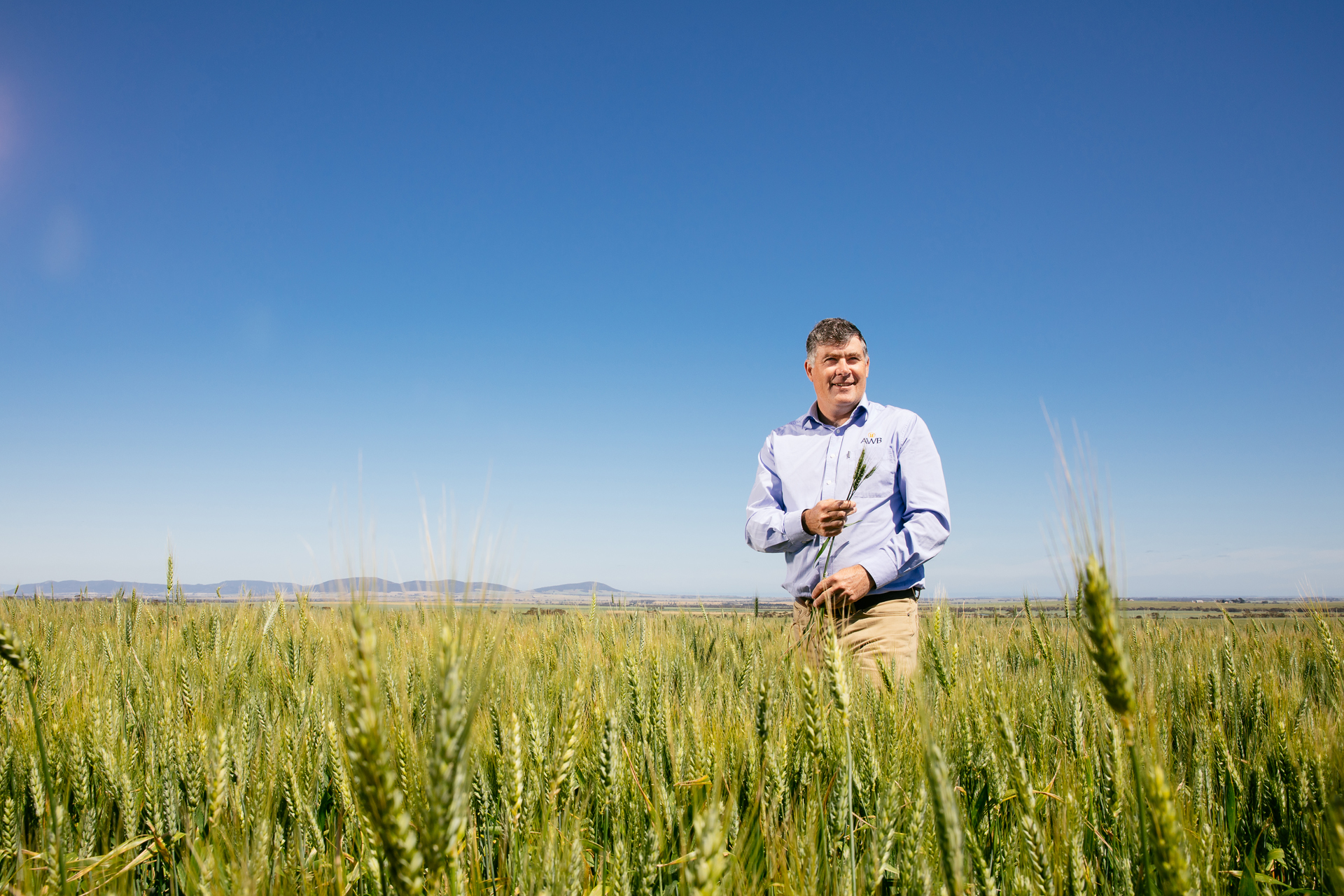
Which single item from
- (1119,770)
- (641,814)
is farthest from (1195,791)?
(641,814)

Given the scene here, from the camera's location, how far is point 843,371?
4.17 metres

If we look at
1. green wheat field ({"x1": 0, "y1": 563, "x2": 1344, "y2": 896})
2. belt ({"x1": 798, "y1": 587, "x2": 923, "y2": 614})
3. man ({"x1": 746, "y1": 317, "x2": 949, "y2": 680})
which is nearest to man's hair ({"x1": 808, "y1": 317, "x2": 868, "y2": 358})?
man ({"x1": 746, "y1": 317, "x2": 949, "y2": 680})

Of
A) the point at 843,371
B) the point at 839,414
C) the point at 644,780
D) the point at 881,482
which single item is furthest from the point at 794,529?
→ the point at 644,780

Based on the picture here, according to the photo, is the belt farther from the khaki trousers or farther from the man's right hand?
the man's right hand

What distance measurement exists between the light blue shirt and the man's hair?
457mm

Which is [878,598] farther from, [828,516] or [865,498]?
[828,516]

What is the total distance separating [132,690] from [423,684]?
4.77 feet

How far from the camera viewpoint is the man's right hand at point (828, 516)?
2.78 m

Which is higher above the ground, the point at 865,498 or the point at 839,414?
the point at 839,414

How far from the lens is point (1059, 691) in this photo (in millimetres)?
2863

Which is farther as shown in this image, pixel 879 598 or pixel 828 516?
pixel 879 598

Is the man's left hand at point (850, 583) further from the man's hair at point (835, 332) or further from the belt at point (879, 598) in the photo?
the man's hair at point (835, 332)

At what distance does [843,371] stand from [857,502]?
2.70 feet

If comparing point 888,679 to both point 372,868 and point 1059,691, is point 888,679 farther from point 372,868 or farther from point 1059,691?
point 372,868
